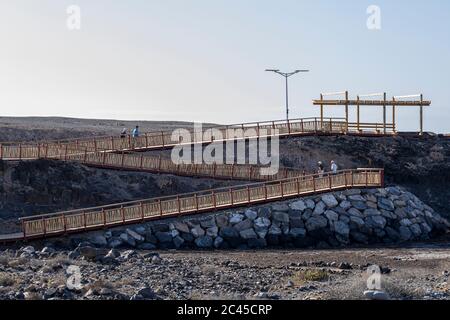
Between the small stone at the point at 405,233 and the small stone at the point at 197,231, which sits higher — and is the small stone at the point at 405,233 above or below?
below

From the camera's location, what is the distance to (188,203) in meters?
33.4

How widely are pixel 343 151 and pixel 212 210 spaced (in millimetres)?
15921

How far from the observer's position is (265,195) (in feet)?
114

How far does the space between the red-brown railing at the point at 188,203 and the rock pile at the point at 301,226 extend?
1.21 ft

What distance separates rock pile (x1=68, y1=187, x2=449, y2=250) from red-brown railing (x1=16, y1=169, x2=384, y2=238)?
0.37 m

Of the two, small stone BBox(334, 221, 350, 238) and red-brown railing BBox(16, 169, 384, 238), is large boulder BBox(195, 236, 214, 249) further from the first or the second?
small stone BBox(334, 221, 350, 238)

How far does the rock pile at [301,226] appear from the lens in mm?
31984

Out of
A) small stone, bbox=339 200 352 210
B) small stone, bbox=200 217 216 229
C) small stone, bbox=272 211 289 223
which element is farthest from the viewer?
small stone, bbox=339 200 352 210

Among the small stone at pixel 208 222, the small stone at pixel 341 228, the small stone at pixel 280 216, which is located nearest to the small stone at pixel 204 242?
the small stone at pixel 208 222

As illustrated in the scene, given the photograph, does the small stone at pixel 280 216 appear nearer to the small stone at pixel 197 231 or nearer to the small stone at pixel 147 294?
the small stone at pixel 197 231

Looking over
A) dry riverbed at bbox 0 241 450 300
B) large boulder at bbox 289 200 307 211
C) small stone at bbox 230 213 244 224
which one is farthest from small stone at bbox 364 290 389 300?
large boulder at bbox 289 200 307 211

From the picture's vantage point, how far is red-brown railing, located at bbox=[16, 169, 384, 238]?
100 ft

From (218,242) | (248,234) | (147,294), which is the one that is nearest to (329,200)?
(248,234)
